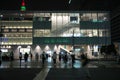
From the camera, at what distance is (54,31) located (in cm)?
9019

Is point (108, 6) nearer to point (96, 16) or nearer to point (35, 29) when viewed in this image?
point (96, 16)

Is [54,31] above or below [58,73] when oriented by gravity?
above

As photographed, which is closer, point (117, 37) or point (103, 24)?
point (103, 24)

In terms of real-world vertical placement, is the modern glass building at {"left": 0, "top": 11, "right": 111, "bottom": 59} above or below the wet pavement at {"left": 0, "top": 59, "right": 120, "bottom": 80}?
above

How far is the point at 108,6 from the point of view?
93.0 m

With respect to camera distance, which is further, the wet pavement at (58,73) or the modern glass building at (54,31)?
the modern glass building at (54,31)

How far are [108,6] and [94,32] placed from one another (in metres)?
9.91

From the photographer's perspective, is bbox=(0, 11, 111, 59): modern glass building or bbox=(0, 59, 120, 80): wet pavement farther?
bbox=(0, 11, 111, 59): modern glass building

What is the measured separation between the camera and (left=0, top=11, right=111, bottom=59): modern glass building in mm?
88312

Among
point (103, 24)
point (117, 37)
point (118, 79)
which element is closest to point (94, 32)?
point (103, 24)

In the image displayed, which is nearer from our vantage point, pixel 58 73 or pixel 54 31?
pixel 58 73

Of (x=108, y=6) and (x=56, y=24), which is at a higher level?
(x=108, y=6)

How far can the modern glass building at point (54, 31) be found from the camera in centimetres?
8831

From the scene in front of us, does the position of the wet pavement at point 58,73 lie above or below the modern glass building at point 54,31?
below
